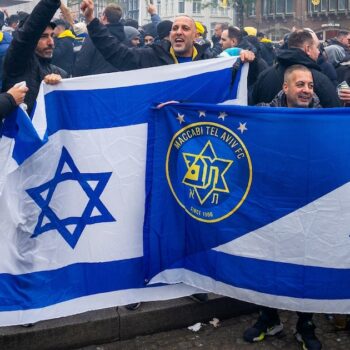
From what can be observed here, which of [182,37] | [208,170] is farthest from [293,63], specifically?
[208,170]

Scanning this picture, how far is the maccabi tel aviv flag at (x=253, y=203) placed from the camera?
3377 millimetres

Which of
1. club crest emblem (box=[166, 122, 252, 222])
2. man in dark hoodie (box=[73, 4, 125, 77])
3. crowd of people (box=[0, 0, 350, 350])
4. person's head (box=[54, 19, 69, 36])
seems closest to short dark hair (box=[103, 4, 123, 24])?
crowd of people (box=[0, 0, 350, 350])

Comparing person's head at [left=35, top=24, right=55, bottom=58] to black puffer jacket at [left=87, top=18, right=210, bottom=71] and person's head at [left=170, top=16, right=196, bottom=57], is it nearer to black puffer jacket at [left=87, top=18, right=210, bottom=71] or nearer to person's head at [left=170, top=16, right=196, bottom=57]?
black puffer jacket at [left=87, top=18, right=210, bottom=71]

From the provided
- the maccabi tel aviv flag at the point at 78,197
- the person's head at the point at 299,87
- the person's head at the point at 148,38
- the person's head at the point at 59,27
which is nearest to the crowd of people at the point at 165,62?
the person's head at the point at 299,87

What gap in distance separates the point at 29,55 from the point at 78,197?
3.22ft

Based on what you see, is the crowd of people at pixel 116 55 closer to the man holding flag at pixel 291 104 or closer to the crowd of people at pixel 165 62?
the crowd of people at pixel 165 62

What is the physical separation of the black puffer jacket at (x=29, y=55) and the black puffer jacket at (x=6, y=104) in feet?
1.40

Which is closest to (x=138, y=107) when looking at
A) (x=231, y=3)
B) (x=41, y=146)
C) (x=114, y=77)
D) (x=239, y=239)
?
(x=114, y=77)

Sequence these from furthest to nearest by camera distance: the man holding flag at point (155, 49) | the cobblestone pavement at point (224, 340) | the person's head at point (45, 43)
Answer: the man holding flag at point (155, 49), the person's head at point (45, 43), the cobblestone pavement at point (224, 340)

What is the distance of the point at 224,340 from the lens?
12.6 ft

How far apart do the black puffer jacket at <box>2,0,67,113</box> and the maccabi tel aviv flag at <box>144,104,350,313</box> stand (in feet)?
2.81

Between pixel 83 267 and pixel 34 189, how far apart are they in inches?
22.6

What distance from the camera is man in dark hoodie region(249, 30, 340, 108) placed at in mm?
4258

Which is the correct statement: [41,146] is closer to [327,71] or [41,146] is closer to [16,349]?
[16,349]
